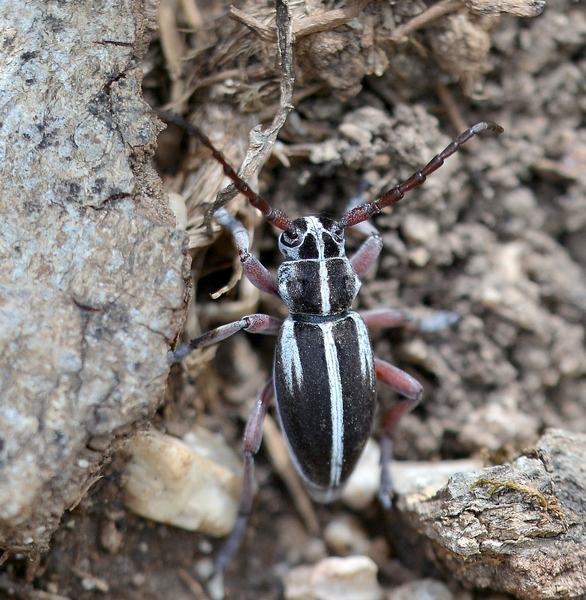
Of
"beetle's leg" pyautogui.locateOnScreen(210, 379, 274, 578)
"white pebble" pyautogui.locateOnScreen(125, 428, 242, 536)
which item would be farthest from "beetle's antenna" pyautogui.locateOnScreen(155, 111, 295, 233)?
"white pebble" pyautogui.locateOnScreen(125, 428, 242, 536)

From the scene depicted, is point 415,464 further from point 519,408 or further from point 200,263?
point 200,263

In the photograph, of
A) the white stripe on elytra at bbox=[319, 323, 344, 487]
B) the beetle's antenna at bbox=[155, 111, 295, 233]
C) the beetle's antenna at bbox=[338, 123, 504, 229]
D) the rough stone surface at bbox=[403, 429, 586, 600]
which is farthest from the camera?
the white stripe on elytra at bbox=[319, 323, 344, 487]

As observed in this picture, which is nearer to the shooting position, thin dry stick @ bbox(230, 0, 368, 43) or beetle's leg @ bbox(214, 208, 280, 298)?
thin dry stick @ bbox(230, 0, 368, 43)

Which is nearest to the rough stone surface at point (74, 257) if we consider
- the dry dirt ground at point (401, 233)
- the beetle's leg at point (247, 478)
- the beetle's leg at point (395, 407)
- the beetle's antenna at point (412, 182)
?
the dry dirt ground at point (401, 233)

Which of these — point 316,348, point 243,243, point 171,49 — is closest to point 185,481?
point 316,348

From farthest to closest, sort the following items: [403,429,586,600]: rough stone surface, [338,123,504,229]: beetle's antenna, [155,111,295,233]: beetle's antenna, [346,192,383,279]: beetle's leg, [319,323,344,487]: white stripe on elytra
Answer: [346,192,383,279]: beetle's leg
[319,323,344,487]: white stripe on elytra
[338,123,504,229]: beetle's antenna
[155,111,295,233]: beetle's antenna
[403,429,586,600]: rough stone surface

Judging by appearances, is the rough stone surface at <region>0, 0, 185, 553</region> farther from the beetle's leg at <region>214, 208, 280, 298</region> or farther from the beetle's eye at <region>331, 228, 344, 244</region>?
the beetle's eye at <region>331, 228, 344, 244</region>
